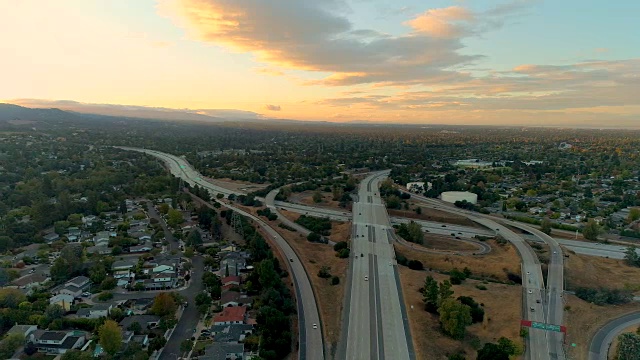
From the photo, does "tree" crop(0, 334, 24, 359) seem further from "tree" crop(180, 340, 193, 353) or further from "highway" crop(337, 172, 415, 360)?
A: "highway" crop(337, 172, 415, 360)

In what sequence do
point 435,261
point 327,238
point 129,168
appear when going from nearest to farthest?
point 435,261
point 327,238
point 129,168

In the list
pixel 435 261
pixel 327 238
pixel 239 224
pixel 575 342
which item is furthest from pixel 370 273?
pixel 239 224

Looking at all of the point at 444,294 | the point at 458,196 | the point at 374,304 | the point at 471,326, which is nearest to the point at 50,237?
the point at 374,304

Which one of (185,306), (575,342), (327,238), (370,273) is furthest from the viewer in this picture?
(327,238)

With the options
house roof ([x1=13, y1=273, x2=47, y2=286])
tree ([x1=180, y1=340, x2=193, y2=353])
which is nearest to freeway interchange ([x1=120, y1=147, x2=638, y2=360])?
tree ([x1=180, y1=340, x2=193, y2=353])

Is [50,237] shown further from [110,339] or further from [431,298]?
[431,298]

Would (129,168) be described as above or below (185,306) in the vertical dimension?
above

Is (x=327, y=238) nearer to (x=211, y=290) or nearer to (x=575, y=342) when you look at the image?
(x=211, y=290)
